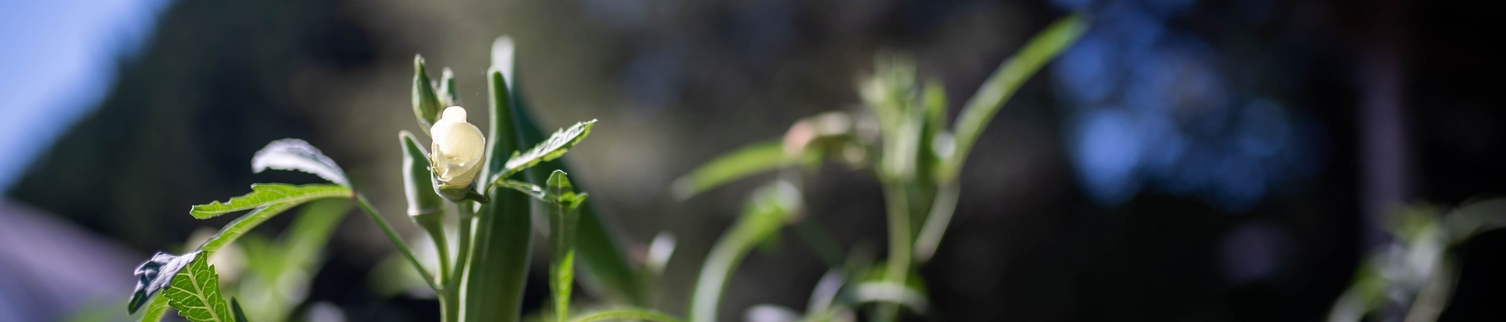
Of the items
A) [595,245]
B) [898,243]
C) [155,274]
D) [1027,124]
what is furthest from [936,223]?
[1027,124]

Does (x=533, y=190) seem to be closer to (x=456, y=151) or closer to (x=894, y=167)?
(x=456, y=151)

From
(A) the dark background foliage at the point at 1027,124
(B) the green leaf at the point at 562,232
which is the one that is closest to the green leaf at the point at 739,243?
(B) the green leaf at the point at 562,232

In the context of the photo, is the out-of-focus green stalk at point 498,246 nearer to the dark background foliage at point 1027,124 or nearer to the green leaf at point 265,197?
the green leaf at point 265,197

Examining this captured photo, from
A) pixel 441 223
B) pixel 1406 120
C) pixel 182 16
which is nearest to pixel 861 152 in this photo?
pixel 441 223

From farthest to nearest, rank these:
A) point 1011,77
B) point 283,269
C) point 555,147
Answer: point 283,269
point 1011,77
point 555,147

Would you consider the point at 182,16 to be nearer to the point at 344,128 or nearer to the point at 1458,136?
the point at 344,128

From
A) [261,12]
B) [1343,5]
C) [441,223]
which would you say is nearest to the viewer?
[441,223]
